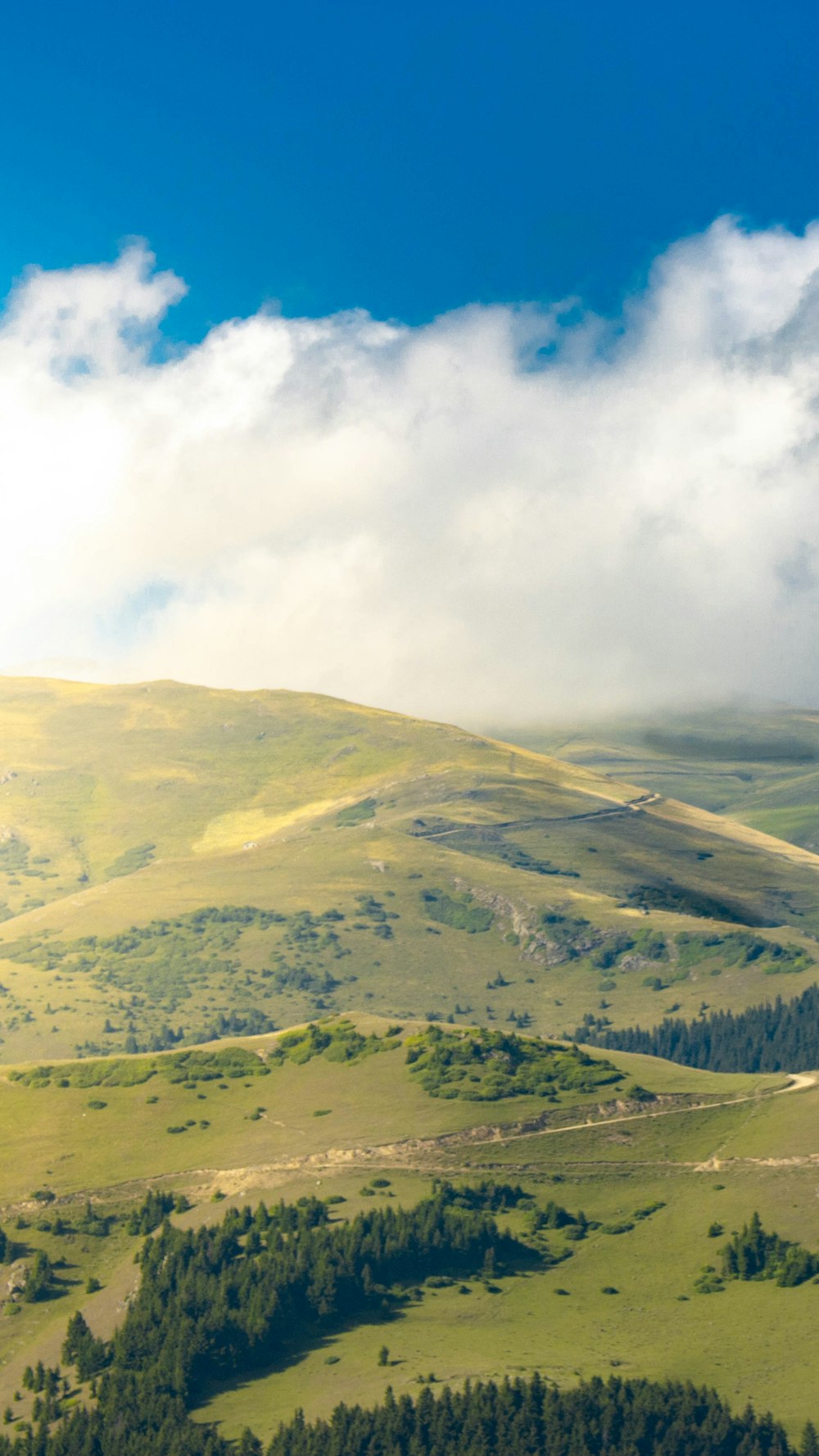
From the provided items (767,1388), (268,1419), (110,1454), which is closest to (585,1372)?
(767,1388)

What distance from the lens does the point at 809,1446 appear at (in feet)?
556

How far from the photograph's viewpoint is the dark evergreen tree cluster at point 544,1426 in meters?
174

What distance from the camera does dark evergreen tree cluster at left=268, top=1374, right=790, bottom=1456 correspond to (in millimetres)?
174000

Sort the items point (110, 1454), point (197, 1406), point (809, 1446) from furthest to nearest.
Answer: point (197, 1406) < point (110, 1454) < point (809, 1446)

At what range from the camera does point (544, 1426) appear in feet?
585

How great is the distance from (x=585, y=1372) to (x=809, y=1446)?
30.5m

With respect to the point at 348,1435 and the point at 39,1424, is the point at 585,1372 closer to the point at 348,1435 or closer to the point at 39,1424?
the point at 348,1435

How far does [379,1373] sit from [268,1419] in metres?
15.2

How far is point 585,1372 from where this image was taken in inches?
7534

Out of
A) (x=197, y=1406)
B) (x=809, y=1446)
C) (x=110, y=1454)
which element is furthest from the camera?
(x=197, y=1406)

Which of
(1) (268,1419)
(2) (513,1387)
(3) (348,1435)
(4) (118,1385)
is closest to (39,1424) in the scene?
(4) (118,1385)

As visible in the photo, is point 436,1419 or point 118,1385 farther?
point 118,1385

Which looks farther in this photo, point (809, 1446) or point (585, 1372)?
point (585, 1372)

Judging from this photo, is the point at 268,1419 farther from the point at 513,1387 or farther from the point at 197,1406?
the point at 513,1387
